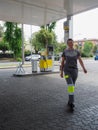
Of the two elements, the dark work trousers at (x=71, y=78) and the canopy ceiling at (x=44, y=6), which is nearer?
the dark work trousers at (x=71, y=78)

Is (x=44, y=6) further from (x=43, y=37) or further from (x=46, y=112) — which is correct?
(x=43, y=37)

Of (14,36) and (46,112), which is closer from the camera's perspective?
(46,112)

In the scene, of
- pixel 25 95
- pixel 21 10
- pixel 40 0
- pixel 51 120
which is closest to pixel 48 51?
pixel 21 10

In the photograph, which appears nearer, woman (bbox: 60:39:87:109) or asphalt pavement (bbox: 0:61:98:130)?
asphalt pavement (bbox: 0:61:98:130)

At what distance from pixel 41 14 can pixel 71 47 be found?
8144mm

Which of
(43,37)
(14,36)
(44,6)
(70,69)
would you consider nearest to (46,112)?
(70,69)

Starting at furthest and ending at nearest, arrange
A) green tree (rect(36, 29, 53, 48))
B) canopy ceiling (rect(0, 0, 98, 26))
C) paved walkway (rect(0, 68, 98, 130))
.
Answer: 1. green tree (rect(36, 29, 53, 48))
2. canopy ceiling (rect(0, 0, 98, 26))
3. paved walkway (rect(0, 68, 98, 130))

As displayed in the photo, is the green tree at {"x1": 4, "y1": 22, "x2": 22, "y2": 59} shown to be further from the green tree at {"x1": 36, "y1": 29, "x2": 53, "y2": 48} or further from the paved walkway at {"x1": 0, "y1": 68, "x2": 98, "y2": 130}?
the paved walkway at {"x1": 0, "y1": 68, "x2": 98, "y2": 130}

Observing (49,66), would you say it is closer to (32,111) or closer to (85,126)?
(32,111)

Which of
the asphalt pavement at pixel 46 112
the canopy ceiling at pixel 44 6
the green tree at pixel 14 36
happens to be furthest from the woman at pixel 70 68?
the green tree at pixel 14 36

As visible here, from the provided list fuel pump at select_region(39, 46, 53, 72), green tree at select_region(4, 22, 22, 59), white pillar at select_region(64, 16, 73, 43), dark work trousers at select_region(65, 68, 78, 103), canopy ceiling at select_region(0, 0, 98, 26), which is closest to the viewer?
dark work trousers at select_region(65, 68, 78, 103)

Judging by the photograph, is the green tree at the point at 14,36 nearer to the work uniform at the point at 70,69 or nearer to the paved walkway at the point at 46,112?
the paved walkway at the point at 46,112

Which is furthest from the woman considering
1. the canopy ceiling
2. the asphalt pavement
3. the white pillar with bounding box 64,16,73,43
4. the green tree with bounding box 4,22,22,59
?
the green tree with bounding box 4,22,22,59

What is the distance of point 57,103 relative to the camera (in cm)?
609
